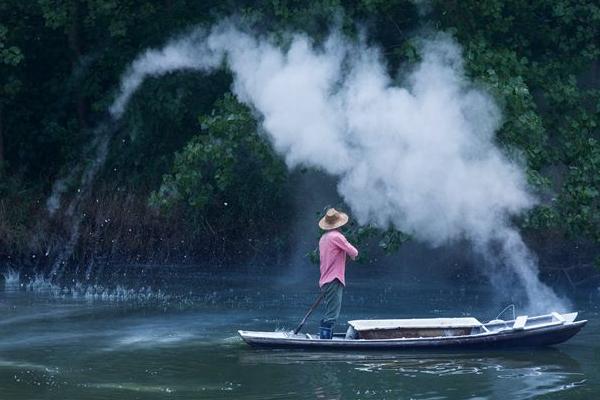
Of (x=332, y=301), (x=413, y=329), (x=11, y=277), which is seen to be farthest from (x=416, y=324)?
(x=11, y=277)

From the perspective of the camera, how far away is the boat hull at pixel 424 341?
1505 centimetres

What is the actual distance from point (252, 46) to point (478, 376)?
9.25 metres

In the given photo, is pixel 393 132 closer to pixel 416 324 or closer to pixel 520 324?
pixel 416 324

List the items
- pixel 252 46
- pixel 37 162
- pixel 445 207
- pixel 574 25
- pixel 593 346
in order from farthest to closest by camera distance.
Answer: pixel 37 162 < pixel 574 25 < pixel 252 46 < pixel 445 207 < pixel 593 346

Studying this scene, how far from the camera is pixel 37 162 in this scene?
2842 centimetres

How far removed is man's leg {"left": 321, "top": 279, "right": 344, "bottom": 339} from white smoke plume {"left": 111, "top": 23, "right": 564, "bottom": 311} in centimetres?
443

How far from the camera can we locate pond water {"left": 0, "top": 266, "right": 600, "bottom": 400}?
42.3 feet

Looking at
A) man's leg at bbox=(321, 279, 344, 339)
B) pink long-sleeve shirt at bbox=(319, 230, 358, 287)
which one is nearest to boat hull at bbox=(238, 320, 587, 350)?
man's leg at bbox=(321, 279, 344, 339)

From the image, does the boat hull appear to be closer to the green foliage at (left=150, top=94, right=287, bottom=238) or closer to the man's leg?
the man's leg

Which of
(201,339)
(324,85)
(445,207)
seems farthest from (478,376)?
(324,85)

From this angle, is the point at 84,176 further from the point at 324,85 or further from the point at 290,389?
the point at 290,389

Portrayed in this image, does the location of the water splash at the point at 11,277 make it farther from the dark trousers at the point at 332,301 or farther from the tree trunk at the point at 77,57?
the dark trousers at the point at 332,301

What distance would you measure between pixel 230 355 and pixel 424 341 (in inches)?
90.7

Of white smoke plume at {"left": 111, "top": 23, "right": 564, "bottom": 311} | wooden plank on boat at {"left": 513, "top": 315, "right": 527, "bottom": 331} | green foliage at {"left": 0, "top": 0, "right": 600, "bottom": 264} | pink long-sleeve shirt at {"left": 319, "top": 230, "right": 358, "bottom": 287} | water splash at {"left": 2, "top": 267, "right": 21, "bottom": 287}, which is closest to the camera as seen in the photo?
wooden plank on boat at {"left": 513, "top": 315, "right": 527, "bottom": 331}
